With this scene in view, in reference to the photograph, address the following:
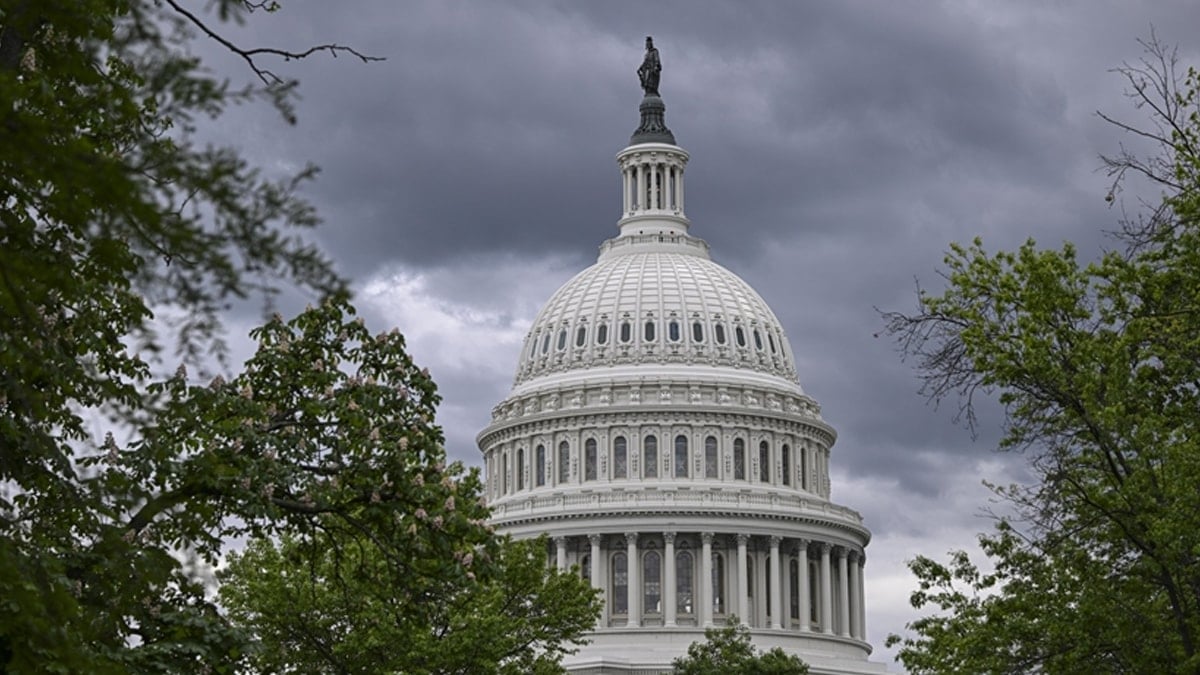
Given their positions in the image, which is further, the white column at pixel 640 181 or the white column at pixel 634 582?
the white column at pixel 640 181

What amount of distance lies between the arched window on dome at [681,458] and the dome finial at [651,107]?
30360mm

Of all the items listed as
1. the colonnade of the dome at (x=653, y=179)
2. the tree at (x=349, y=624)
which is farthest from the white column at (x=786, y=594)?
the tree at (x=349, y=624)

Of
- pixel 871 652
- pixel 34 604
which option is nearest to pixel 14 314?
pixel 34 604

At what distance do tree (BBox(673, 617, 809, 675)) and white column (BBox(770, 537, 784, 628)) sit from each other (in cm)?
3765

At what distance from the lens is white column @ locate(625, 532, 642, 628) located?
5595 inches

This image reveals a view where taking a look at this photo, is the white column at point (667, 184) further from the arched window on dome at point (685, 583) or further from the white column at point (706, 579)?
the arched window on dome at point (685, 583)

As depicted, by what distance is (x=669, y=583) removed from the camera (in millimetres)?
142750

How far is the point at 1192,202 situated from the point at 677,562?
11767 centimetres

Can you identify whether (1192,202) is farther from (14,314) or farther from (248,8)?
(14,314)

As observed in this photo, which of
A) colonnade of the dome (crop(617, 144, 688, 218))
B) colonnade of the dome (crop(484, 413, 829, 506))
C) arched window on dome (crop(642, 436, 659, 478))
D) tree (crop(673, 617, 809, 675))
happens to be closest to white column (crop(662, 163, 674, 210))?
colonnade of the dome (crop(617, 144, 688, 218))

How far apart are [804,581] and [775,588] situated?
9.24ft

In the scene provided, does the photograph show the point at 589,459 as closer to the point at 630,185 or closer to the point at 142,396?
the point at 630,185

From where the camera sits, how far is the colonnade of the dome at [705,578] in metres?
143

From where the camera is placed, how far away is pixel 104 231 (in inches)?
463
